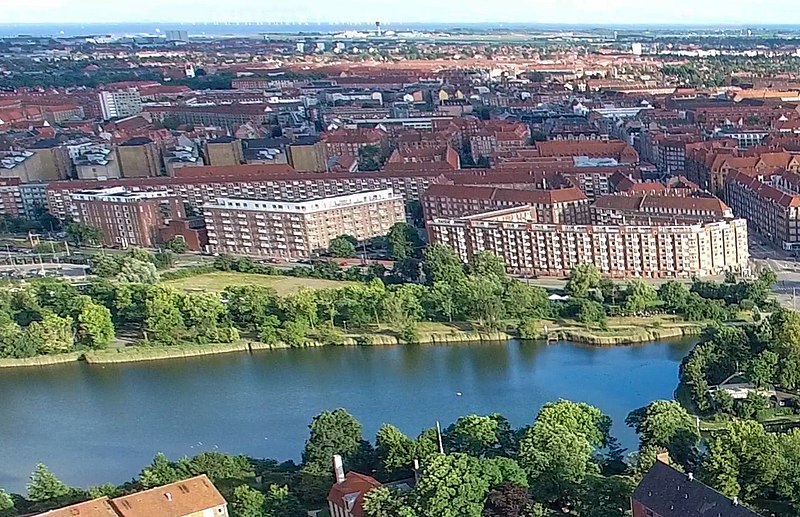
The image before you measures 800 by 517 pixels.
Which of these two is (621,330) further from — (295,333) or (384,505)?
(384,505)

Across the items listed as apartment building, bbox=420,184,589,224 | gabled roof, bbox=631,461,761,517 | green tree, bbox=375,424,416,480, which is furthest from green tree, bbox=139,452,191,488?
apartment building, bbox=420,184,589,224

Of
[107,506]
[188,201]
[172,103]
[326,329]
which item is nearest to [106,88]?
[172,103]

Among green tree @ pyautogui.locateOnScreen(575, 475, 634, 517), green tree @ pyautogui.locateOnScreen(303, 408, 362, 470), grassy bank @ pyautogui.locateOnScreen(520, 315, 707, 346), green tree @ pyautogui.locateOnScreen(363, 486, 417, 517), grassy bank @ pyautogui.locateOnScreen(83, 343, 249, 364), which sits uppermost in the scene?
green tree @ pyautogui.locateOnScreen(363, 486, 417, 517)

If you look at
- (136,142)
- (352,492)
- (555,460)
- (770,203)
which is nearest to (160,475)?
(352,492)

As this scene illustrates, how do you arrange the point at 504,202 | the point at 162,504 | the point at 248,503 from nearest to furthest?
the point at 162,504
the point at 248,503
the point at 504,202

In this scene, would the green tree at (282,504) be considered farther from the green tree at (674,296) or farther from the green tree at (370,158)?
the green tree at (370,158)

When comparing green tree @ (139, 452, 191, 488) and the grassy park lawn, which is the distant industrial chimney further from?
the grassy park lawn
